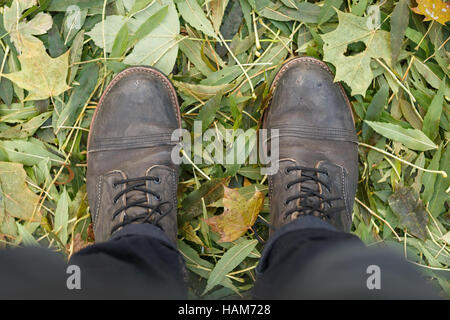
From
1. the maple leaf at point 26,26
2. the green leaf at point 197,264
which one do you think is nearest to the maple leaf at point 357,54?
the green leaf at point 197,264

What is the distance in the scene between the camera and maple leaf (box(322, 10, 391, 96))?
947 mm

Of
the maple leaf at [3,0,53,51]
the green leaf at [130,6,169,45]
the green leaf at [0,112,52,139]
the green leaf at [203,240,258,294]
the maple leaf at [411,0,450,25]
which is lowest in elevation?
the green leaf at [203,240,258,294]

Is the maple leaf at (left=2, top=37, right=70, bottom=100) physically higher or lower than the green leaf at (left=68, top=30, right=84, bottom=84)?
lower

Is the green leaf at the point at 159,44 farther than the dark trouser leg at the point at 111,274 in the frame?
Yes

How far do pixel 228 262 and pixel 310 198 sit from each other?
0.28 metres

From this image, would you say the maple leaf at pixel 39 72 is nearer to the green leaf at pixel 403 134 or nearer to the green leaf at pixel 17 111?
the green leaf at pixel 17 111

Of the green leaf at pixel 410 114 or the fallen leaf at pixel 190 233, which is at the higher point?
the green leaf at pixel 410 114

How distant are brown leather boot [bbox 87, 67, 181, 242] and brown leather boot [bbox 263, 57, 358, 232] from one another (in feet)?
0.91

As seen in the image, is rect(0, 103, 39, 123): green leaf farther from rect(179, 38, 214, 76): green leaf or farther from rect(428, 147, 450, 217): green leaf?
rect(428, 147, 450, 217): green leaf

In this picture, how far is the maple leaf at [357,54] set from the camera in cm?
95

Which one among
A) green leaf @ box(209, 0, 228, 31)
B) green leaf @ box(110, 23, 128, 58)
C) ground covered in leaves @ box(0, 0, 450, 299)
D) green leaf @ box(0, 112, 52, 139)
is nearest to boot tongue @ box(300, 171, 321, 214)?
ground covered in leaves @ box(0, 0, 450, 299)

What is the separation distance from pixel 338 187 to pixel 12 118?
35.8 inches

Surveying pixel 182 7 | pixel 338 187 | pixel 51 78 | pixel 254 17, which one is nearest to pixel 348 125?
pixel 338 187

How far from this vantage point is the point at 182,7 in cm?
96
